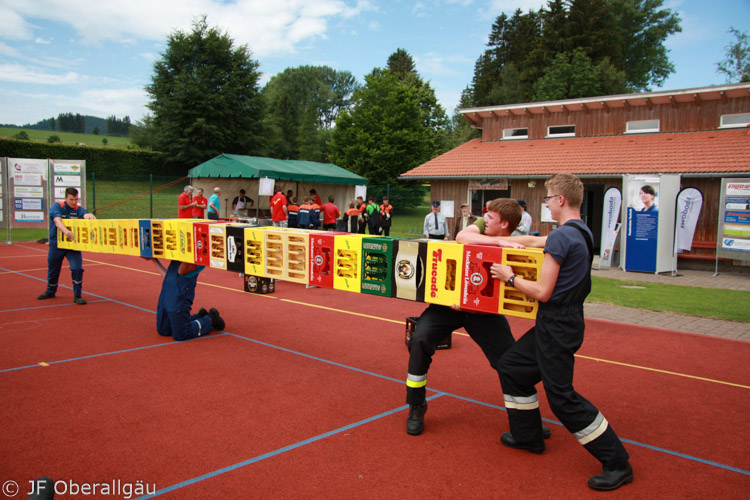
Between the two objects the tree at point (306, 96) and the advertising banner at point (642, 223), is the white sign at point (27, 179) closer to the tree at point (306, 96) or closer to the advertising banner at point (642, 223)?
the advertising banner at point (642, 223)

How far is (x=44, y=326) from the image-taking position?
789 centimetres

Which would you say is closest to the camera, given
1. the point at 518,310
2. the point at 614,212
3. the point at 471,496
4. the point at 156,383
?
A: the point at 471,496

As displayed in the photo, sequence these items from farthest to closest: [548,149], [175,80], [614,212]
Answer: [175,80]
[548,149]
[614,212]

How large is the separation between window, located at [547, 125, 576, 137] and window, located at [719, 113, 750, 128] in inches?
224

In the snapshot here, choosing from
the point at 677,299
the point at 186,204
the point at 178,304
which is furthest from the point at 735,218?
the point at 186,204

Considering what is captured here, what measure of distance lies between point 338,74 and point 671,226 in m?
84.7

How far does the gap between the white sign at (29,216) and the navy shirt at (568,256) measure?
22.5 meters

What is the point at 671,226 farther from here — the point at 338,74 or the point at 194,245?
the point at 338,74

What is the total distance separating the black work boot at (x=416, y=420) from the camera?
4480 mm

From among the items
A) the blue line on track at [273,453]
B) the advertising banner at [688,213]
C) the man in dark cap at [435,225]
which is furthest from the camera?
the advertising banner at [688,213]

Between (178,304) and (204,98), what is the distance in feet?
139

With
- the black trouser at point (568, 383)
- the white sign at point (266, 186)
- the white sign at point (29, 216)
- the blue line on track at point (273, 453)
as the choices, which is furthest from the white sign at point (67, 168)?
the black trouser at point (568, 383)

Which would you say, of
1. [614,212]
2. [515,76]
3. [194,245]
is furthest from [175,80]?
[194,245]

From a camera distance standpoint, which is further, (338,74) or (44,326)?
(338,74)
